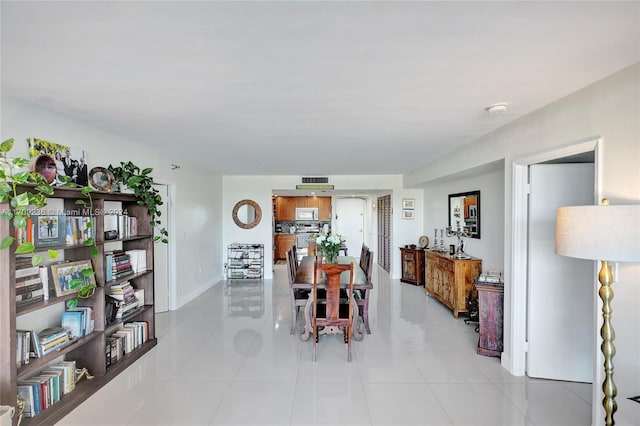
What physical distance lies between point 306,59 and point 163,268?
4238 millimetres

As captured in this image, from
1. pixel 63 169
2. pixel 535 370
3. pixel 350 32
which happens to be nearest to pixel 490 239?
pixel 535 370

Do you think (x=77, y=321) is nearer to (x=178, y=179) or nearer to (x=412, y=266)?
(x=178, y=179)

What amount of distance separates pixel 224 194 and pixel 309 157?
316 centimetres

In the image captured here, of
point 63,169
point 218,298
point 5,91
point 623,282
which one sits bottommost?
point 218,298

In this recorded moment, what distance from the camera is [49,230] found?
2311 millimetres

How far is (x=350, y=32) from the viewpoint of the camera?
56.5 inches

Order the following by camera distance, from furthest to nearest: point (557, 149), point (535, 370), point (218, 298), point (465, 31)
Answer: point (218, 298) < point (535, 370) < point (557, 149) < point (465, 31)

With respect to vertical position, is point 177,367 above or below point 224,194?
below

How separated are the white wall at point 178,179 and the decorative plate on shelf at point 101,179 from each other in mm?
120

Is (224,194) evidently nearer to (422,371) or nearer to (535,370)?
(422,371)

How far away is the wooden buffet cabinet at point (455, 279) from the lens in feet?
14.6

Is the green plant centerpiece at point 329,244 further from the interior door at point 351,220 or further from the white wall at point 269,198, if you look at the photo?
the interior door at point 351,220

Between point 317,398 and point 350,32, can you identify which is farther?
point 317,398

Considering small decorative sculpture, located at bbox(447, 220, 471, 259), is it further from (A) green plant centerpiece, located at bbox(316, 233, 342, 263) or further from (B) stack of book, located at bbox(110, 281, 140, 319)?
(B) stack of book, located at bbox(110, 281, 140, 319)
